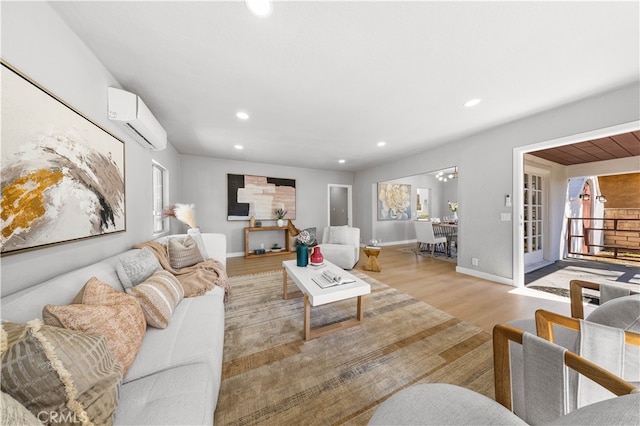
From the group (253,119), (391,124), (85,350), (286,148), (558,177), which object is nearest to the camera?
(85,350)

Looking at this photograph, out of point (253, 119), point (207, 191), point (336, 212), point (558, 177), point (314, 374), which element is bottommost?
point (314, 374)

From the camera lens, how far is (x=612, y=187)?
199 inches

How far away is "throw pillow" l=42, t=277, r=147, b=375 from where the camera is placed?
80cm

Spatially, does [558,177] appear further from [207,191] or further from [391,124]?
[207,191]

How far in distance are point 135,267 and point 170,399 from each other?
1.13m

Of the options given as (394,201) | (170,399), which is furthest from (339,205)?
(170,399)

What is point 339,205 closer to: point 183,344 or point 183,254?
point 183,254

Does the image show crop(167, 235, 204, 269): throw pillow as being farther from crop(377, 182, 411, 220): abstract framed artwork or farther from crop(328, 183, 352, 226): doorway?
crop(377, 182, 411, 220): abstract framed artwork

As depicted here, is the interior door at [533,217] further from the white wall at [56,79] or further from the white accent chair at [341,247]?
the white wall at [56,79]

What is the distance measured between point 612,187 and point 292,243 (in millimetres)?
8183

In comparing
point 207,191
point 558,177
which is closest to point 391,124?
point 207,191

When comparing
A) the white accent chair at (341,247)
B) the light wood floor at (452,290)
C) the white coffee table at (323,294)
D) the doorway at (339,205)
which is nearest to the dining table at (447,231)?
the light wood floor at (452,290)

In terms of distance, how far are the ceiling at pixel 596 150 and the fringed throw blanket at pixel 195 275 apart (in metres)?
5.19

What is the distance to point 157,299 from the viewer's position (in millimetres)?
1253
